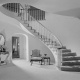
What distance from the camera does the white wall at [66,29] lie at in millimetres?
9422

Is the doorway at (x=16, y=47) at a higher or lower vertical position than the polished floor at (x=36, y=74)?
higher

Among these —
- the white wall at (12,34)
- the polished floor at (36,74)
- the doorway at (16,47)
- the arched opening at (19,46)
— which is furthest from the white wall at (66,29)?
the doorway at (16,47)

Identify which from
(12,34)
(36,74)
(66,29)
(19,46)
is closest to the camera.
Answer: (36,74)

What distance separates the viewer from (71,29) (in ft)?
32.0

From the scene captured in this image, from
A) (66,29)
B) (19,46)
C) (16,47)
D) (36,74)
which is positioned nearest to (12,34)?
(66,29)

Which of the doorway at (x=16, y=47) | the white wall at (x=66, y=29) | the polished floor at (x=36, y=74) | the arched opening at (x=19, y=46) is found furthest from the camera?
the doorway at (x=16, y=47)

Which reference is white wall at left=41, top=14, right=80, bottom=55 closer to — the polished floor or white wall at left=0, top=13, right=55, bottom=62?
white wall at left=0, top=13, right=55, bottom=62

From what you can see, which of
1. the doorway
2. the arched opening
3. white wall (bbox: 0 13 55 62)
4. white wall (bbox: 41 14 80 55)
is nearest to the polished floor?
white wall (bbox: 41 14 80 55)

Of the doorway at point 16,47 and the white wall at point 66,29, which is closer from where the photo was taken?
the white wall at point 66,29

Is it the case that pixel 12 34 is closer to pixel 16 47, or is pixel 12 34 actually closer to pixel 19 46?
pixel 19 46

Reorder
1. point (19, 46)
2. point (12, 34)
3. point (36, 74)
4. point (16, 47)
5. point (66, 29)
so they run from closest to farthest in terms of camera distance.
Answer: point (36, 74) < point (66, 29) < point (12, 34) < point (19, 46) < point (16, 47)

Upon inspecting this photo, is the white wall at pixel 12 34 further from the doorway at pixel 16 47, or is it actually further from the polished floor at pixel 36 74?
the doorway at pixel 16 47

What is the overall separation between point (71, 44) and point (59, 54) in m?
1.91

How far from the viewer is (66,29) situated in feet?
33.1
